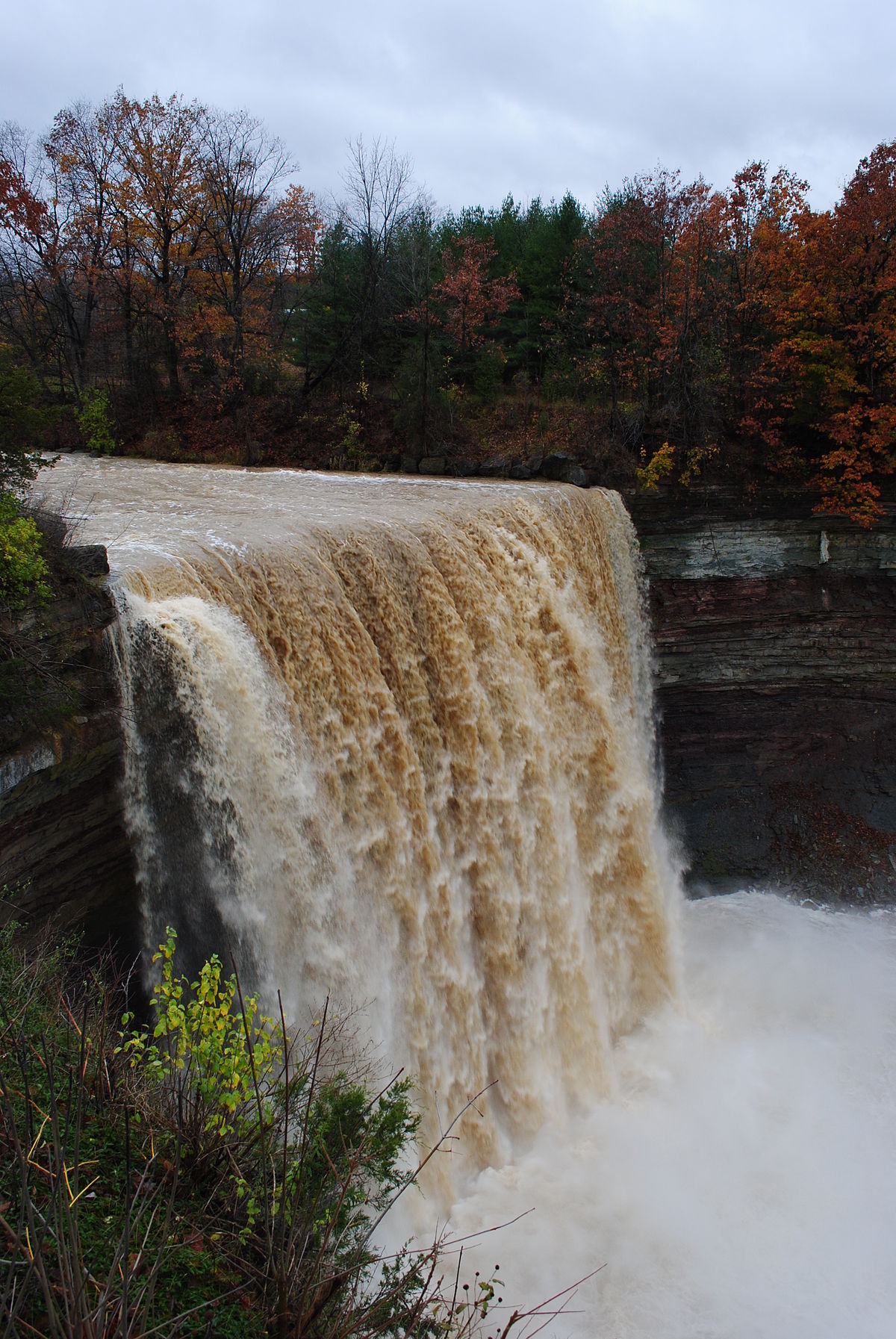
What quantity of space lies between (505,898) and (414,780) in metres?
2.26

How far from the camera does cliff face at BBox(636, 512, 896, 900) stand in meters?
16.9

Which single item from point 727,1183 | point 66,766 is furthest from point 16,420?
point 727,1183

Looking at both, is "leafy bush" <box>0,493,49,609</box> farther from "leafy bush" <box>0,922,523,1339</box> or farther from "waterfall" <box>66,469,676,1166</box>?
"leafy bush" <box>0,922,523,1339</box>

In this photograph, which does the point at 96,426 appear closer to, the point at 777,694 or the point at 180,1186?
the point at 777,694

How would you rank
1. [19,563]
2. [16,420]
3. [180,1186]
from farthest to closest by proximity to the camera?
[16,420]
[19,563]
[180,1186]

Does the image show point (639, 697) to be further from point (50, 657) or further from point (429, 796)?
point (50, 657)

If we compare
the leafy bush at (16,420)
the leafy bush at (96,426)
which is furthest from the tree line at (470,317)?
the leafy bush at (16,420)

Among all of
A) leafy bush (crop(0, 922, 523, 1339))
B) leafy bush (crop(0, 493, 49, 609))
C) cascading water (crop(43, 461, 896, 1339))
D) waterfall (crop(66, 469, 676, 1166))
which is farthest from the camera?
cascading water (crop(43, 461, 896, 1339))

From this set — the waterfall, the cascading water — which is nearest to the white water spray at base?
the cascading water

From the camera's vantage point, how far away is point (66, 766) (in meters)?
7.43

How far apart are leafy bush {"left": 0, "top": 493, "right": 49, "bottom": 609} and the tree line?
40.8ft

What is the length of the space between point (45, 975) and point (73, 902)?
4.12 feet

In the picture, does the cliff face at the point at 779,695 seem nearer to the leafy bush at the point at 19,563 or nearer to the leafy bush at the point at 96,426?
the leafy bush at the point at 19,563

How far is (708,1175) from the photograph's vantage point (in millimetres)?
10234
